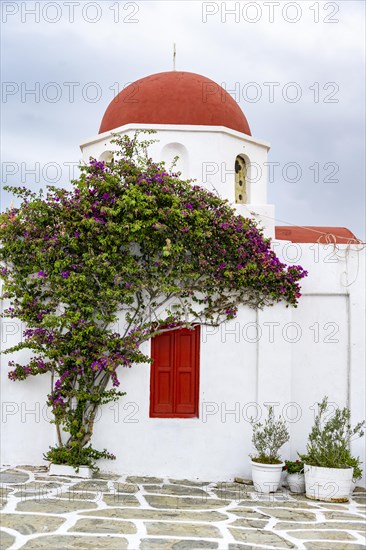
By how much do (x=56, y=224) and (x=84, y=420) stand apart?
2.90 m

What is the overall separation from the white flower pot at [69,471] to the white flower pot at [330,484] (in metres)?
3.09

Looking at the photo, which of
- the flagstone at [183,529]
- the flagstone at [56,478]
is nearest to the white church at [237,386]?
the flagstone at [56,478]

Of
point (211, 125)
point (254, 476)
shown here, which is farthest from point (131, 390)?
point (211, 125)

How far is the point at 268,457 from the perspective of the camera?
8.81 metres

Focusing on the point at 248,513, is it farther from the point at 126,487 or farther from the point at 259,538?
the point at 126,487

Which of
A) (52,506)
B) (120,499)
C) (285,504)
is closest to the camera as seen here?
(52,506)

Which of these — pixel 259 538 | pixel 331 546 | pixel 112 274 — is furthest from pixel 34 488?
pixel 331 546

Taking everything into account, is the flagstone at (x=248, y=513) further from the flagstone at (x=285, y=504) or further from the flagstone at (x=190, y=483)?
the flagstone at (x=190, y=483)

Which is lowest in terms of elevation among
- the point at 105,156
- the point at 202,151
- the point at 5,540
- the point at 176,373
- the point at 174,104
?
the point at 5,540

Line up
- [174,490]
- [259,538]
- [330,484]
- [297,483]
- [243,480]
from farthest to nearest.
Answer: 1. [243,480]
2. [297,483]
3. [174,490]
4. [330,484]
5. [259,538]

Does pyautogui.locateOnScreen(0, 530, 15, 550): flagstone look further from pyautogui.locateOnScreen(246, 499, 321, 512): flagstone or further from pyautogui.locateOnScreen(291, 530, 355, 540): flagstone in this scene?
pyautogui.locateOnScreen(246, 499, 321, 512): flagstone

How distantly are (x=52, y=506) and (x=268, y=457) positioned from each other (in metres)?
3.15

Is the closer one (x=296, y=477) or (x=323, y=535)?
(x=323, y=535)

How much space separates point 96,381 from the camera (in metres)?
9.31
